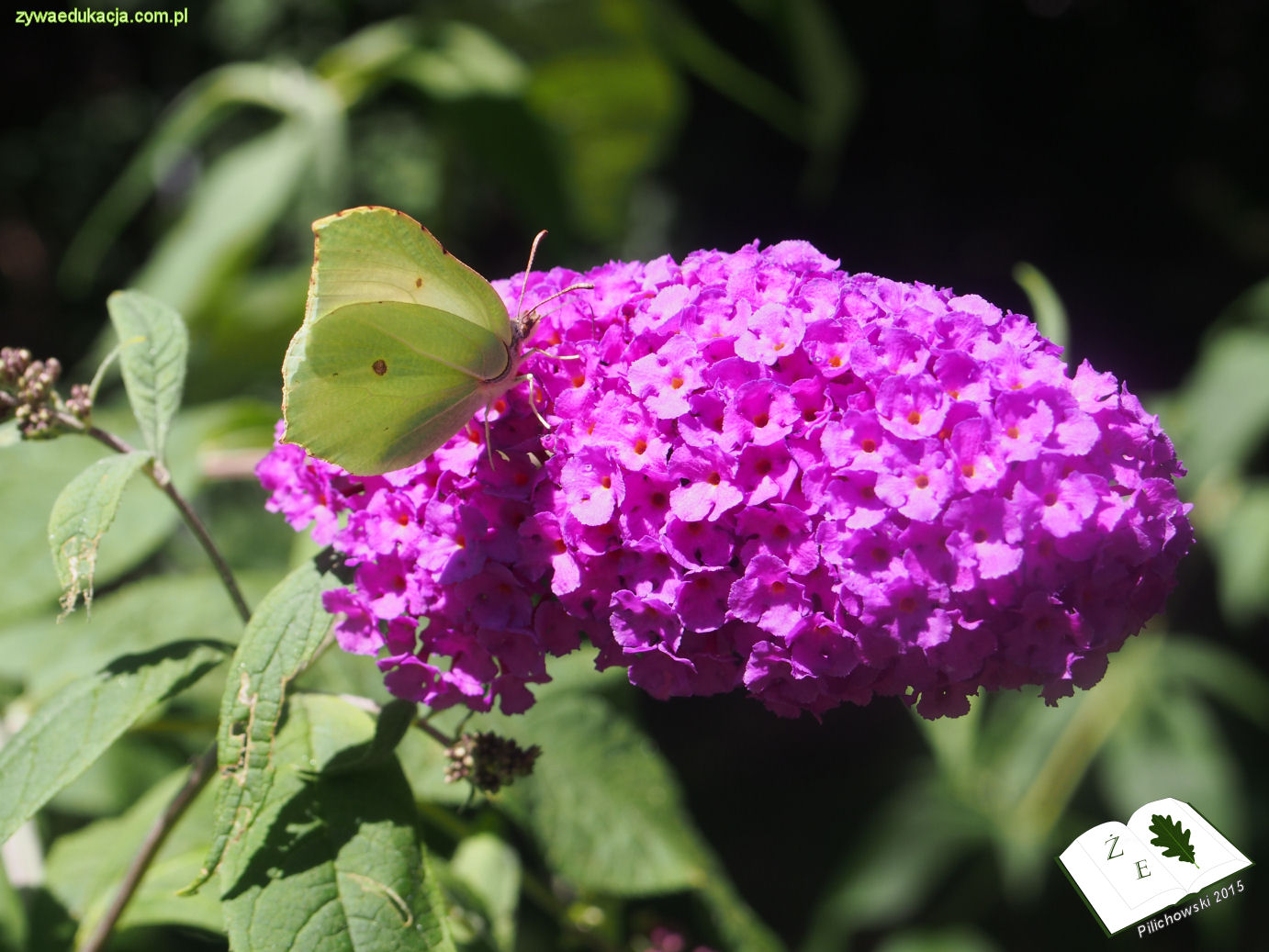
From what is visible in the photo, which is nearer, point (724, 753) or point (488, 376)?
point (488, 376)

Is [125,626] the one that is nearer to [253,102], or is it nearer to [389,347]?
[389,347]

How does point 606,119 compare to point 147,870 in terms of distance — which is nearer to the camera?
point 147,870

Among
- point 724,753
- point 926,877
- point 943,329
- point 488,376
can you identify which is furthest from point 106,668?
point 724,753

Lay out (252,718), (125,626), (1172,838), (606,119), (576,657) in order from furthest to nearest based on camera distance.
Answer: (606,119), (576,657), (125,626), (1172,838), (252,718)

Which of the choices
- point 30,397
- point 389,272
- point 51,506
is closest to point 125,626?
point 51,506

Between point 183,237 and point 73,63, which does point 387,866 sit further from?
point 73,63

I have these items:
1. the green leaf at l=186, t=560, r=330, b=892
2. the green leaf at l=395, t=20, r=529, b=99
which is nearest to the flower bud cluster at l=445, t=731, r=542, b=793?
the green leaf at l=186, t=560, r=330, b=892

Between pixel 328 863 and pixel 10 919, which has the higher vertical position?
pixel 328 863
